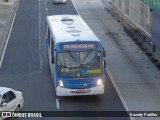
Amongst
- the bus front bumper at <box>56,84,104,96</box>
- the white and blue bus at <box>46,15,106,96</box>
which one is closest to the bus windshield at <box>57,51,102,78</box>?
the white and blue bus at <box>46,15,106,96</box>

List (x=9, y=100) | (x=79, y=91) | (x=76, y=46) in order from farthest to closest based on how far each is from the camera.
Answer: (x=76, y=46), (x=79, y=91), (x=9, y=100)

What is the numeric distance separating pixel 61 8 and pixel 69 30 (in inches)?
→ 1235

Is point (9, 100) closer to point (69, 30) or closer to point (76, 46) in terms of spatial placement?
point (76, 46)

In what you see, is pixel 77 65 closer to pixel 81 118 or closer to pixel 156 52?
pixel 81 118

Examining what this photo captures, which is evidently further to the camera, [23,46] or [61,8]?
[61,8]

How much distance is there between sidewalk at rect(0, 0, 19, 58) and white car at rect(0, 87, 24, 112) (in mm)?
14733

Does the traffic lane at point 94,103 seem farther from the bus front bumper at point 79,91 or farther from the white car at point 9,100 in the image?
the white car at point 9,100

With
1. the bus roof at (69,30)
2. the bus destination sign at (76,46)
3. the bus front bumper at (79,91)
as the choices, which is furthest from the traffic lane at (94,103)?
the bus roof at (69,30)

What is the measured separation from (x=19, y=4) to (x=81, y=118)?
135 ft

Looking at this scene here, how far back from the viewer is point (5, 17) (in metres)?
51.5

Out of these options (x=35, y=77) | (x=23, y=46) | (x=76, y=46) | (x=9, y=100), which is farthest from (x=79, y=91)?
(x=23, y=46)

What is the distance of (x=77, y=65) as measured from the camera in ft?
79.3

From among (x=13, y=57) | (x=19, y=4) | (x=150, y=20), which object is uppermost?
(x=150, y=20)

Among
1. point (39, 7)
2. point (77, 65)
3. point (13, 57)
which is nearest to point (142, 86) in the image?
point (77, 65)
